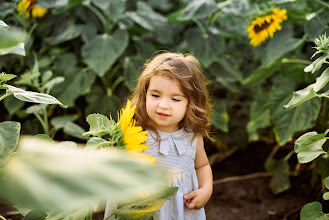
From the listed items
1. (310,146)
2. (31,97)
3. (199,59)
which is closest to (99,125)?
(31,97)

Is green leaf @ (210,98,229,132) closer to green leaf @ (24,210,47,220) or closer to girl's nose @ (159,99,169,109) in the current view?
girl's nose @ (159,99,169,109)

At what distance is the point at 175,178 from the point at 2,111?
1.08 metres

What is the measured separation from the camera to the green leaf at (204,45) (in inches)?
63.2

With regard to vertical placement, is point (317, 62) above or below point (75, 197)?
below

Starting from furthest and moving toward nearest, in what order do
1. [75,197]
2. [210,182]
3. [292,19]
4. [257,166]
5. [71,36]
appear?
1. [257,166]
2. [71,36]
3. [292,19]
4. [210,182]
5. [75,197]

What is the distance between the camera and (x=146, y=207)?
733 mm

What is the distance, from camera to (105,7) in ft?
5.16

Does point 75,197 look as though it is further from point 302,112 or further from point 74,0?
point 74,0

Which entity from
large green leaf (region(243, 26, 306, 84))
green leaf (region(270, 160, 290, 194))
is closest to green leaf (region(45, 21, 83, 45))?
large green leaf (region(243, 26, 306, 84))

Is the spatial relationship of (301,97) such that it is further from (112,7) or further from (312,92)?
(112,7)

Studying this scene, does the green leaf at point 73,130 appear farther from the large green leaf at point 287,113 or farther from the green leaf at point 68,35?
the large green leaf at point 287,113

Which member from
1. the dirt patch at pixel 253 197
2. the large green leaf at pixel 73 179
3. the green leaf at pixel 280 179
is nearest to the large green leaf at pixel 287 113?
the green leaf at pixel 280 179

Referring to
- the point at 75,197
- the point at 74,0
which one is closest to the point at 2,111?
the point at 74,0

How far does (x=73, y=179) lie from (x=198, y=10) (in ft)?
5.06
